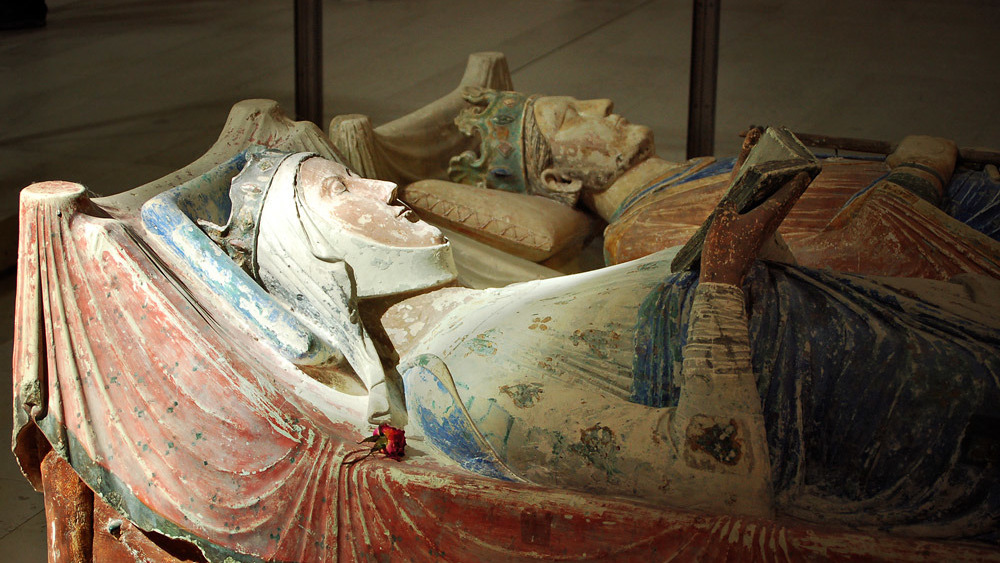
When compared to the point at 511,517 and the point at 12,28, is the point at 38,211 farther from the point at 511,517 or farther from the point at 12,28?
the point at 12,28

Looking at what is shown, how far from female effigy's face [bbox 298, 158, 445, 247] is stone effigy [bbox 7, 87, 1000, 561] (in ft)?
0.34

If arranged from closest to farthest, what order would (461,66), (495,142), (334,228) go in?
(334,228)
(495,142)
(461,66)

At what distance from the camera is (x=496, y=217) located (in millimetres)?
3707

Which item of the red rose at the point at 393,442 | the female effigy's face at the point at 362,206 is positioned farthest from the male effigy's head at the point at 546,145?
the red rose at the point at 393,442

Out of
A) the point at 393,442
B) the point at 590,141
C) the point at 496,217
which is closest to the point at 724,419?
the point at 393,442

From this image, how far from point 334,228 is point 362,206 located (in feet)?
0.35

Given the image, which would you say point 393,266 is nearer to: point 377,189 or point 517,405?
point 377,189

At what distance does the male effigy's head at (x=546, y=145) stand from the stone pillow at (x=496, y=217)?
0.17m

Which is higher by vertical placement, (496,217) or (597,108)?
(597,108)

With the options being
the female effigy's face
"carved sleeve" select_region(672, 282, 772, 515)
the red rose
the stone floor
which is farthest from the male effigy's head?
the red rose

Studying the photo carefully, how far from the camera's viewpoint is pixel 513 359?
2.28 metres

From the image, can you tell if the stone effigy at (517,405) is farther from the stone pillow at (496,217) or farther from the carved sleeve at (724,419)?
the stone pillow at (496,217)

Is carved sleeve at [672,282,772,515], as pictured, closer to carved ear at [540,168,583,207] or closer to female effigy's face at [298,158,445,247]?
female effigy's face at [298,158,445,247]

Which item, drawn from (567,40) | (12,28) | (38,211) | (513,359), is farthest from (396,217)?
(567,40)
